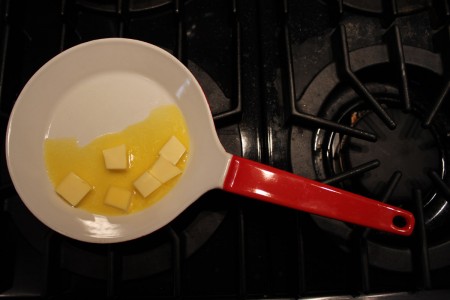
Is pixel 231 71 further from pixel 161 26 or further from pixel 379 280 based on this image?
pixel 379 280

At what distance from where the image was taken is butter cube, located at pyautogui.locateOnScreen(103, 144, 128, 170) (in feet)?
2.15

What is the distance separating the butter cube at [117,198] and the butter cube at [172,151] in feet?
0.30

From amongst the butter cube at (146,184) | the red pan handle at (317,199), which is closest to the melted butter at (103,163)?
the butter cube at (146,184)

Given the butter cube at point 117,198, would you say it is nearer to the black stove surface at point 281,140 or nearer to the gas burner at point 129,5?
the black stove surface at point 281,140

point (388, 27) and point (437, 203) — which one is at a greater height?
point (388, 27)

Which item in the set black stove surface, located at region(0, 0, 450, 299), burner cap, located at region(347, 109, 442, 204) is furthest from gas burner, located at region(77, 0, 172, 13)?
burner cap, located at region(347, 109, 442, 204)

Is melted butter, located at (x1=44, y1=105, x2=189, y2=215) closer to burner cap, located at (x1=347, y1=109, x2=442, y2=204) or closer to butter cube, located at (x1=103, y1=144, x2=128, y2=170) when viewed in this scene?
butter cube, located at (x1=103, y1=144, x2=128, y2=170)

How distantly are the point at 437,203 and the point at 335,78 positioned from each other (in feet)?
0.93

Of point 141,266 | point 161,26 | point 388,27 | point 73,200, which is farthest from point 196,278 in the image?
point 388,27

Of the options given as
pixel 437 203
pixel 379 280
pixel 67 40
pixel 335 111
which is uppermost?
pixel 67 40

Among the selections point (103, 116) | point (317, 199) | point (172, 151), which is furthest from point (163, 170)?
point (317, 199)

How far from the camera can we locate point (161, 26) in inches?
28.2

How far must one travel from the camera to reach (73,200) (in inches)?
25.6

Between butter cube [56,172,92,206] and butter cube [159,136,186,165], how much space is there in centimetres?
14
